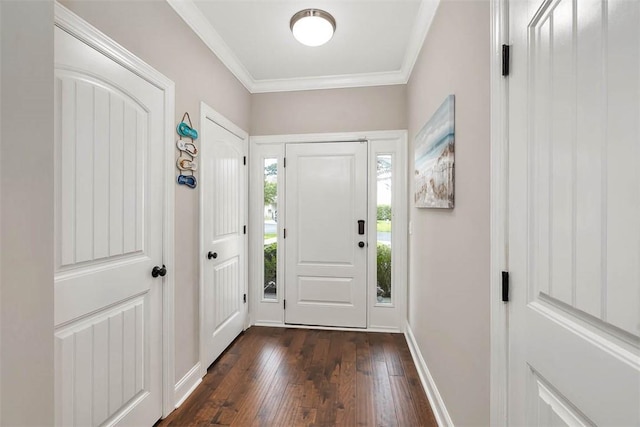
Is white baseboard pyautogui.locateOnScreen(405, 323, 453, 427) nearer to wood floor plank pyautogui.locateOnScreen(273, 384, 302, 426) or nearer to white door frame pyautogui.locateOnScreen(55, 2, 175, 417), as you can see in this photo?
wood floor plank pyautogui.locateOnScreen(273, 384, 302, 426)

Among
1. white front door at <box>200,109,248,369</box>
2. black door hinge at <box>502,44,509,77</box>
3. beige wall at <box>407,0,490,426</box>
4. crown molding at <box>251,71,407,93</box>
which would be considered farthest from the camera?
crown molding at <box>251,71,407,93</box>

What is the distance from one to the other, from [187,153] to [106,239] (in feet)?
2.54

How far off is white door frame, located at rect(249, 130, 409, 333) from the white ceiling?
0.52 meters

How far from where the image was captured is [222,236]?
2.40 m

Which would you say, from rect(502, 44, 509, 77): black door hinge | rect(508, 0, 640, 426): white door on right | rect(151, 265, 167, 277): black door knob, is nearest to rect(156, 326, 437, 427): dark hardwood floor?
rect(151, 265, 167, 277): black door knob

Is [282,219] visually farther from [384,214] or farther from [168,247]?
[168,247]

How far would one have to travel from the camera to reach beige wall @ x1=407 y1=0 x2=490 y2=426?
1100 mm

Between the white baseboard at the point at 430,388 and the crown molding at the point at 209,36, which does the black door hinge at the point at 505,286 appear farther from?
the crown molding at the point at 209,36

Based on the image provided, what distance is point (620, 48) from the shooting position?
0.53 meters

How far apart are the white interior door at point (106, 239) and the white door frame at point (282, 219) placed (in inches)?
53.3

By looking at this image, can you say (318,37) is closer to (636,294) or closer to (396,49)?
(396,49)

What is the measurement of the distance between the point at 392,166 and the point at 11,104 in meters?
2.67

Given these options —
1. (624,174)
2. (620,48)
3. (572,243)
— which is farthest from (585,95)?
(572,243)

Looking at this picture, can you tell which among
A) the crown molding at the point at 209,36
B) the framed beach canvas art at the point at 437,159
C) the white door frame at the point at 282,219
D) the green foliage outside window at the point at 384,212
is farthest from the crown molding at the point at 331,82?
the green foliage outside window at the point at 384,212
